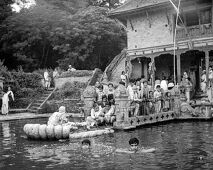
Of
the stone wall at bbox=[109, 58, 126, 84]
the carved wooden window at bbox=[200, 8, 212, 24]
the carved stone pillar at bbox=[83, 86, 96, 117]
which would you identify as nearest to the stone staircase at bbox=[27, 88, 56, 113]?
the stone wall at bbox=[109, 58, 126, 84]

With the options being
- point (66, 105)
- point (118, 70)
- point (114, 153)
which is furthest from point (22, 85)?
point (114, 153)

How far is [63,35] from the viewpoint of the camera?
1399 inches

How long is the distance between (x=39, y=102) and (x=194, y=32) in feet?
44.1

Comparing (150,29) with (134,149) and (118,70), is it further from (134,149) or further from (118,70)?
(134,149)

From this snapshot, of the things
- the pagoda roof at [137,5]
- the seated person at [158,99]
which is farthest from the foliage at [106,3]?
the seated person at [158,99]

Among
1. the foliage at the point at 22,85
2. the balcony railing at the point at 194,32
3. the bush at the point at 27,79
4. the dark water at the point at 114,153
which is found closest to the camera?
the dark water at the point at 114,153

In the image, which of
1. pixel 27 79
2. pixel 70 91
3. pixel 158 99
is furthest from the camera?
pixel 27 79

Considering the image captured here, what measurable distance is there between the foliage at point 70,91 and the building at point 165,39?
10.5ft

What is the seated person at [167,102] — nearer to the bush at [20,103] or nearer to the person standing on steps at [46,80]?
the bush at [20,103]

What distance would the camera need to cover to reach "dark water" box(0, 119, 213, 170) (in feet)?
31.3

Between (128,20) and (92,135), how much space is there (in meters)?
18.2

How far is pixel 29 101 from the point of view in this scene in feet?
96.5

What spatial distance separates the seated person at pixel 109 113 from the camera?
57.4 feet

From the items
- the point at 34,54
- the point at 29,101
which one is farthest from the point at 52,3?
the point at 29,101
